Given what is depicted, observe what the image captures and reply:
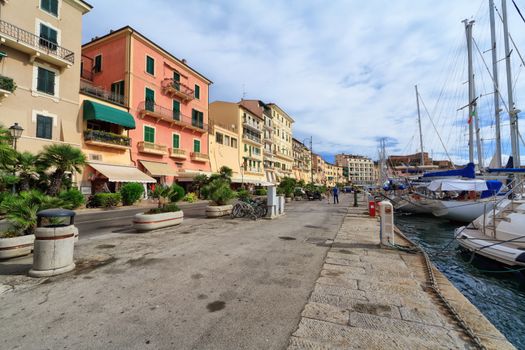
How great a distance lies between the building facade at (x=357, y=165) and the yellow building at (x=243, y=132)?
105 m

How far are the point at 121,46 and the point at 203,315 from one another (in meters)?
29.1

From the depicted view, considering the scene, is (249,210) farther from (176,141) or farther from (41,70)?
(176,141)

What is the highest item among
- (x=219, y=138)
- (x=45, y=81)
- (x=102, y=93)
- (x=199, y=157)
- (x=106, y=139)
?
(x=102, y=93)

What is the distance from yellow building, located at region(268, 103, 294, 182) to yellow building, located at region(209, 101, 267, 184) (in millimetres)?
10273

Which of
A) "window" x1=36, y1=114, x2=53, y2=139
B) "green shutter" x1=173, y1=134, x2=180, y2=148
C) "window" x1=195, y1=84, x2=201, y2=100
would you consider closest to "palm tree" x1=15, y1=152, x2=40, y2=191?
"window" x1=36, y1=114, x2=53, y2=139

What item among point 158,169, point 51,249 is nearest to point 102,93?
point 158,169

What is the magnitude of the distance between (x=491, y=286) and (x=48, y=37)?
28.2m

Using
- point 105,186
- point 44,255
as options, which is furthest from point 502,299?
point 105,186

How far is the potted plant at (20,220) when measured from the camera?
18.7 feet

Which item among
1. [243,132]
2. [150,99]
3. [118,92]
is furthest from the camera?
[243,132]

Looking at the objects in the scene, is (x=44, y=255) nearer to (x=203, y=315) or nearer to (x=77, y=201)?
(x=203, y=315)

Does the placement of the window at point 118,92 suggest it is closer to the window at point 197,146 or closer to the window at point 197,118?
the window at point 197,118

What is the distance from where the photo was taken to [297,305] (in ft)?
12.2

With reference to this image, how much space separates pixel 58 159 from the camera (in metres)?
15.1
